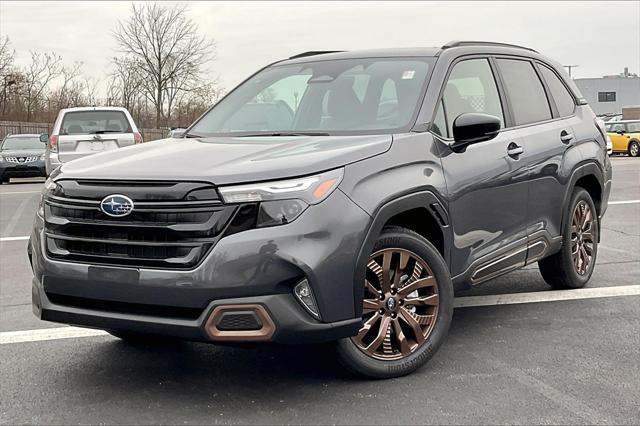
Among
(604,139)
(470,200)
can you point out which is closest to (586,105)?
(604,139)

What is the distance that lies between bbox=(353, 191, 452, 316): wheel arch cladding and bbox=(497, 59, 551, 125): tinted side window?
129 centimetres

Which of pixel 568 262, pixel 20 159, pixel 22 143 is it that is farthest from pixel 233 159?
pixel 22 143

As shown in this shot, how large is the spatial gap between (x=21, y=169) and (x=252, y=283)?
699 inches

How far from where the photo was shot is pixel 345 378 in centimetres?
385

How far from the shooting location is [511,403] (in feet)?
11.5

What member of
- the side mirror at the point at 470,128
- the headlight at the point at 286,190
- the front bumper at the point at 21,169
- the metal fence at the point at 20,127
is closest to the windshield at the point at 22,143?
the front bumper at the point at 21,169

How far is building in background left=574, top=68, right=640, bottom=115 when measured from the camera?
84.9 meters

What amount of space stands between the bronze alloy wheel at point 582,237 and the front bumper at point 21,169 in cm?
1657

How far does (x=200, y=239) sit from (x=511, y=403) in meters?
1.64

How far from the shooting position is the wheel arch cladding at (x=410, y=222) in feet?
11.4

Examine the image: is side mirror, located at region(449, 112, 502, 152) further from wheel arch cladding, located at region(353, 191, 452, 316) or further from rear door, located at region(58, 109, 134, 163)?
rear door, located at region(58, 109, 134, 163)

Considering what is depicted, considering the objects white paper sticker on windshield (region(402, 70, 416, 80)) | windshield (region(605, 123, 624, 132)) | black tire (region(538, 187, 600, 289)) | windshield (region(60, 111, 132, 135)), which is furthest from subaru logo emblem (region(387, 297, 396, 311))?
windshield (region(605, 123, 624, 132))

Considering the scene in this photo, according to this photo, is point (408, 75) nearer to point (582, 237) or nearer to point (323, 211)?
point (323, 211)

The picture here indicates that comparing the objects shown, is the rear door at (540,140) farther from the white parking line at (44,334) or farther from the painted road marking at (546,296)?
the white parking line at (44,334)
